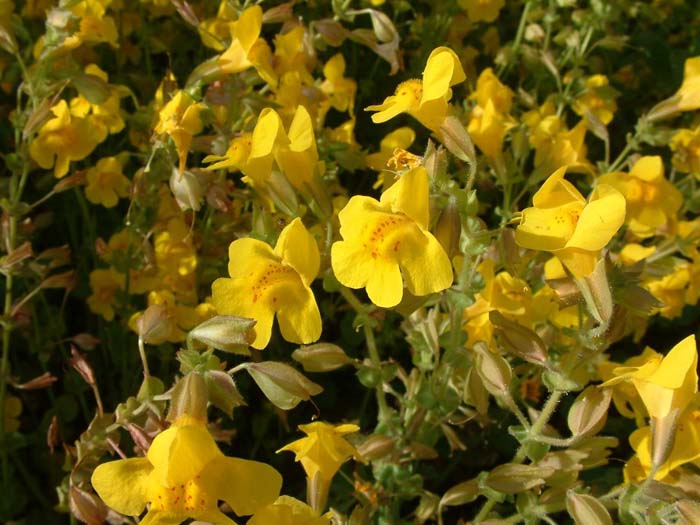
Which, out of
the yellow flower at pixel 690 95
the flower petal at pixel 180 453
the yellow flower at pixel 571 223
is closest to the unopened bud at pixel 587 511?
the yellow flower at pixel 571 223

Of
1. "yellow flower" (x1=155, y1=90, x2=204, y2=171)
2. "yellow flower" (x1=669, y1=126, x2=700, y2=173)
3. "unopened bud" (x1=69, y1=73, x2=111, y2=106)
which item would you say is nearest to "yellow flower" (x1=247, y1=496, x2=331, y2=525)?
"yellow flower" (x1=155, y1=90, x2=204, y2=171)

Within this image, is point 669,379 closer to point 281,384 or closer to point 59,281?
point 281,384

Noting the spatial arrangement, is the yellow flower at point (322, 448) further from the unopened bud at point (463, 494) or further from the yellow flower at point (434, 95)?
the yellow flower at point (434, 95)

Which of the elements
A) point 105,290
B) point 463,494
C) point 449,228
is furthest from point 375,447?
point 105,290

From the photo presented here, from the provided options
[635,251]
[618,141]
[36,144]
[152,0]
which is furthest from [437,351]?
[618,141]

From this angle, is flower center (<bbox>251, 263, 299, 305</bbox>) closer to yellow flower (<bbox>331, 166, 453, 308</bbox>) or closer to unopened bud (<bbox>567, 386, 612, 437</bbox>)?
yellow flower (<bbox>331, 166, 453, 308</bbox>)

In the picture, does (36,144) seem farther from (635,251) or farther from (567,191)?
(635,251)

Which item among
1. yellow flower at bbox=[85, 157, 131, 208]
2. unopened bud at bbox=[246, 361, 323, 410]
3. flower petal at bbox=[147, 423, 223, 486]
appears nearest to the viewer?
flower petal at bbox=[147, 423, 223, 486]
